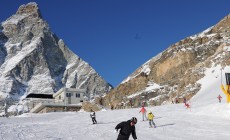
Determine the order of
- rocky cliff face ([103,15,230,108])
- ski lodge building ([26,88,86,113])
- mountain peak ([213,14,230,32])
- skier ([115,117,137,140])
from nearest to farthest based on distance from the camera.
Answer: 1. skier ([115,117,137,140])
2. rocky cliff face ([103,15,230,108])
3. ski lodge building ([26,88,86,113])
4. mountain peak ([213,14,230,32])

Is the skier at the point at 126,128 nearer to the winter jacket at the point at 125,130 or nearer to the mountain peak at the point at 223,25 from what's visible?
the winter jacket at the point at 125,130

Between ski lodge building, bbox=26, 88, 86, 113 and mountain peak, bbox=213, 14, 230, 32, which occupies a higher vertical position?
mountain peak, bbox=213, 14, 230, 32

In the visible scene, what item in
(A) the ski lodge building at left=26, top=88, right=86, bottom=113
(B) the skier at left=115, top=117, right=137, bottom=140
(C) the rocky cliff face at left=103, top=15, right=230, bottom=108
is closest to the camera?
(B) the skier at left=115, top=117, right=137, bottom=140

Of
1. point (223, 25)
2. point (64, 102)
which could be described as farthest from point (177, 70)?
point (64, 102)

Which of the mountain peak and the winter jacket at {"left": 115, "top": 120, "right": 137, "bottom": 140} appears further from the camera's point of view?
the mountain peak

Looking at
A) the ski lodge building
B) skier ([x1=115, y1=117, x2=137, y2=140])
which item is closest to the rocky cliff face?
the ski lodge building

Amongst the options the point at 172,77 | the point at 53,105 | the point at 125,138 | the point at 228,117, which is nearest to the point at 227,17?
the point at 172,77

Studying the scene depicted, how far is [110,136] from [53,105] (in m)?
76.8

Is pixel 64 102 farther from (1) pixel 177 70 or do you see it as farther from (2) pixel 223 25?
(2) pixel 223 25

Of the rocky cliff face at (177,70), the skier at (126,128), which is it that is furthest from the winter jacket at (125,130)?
the rocky cliff face at (177,70)

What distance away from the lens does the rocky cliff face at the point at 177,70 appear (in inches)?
3590

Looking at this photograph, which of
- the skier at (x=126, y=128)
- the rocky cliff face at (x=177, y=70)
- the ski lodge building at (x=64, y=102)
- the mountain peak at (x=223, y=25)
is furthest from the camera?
the mountain peak at (x=223, y=25)

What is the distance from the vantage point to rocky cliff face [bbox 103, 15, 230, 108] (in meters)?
91.2

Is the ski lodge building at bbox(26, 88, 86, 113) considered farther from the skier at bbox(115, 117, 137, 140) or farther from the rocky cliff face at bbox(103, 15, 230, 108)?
the skier at bbox(115, 117, 137, 140)
